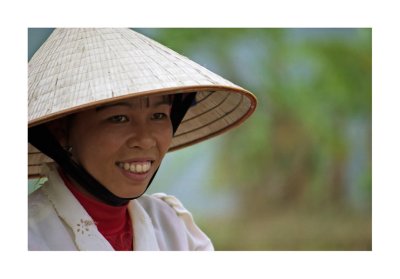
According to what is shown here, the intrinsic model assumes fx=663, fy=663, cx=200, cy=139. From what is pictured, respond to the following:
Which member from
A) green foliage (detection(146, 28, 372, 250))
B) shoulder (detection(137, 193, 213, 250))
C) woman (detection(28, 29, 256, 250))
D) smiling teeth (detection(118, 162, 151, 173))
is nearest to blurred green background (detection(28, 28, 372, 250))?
green foliage (detection(146, 28, 372, 250))

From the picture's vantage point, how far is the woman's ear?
1.88 metres

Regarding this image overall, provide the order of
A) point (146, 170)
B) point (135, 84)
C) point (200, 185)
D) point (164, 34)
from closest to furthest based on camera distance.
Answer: point (135, 84) < point (146, 170) < point (164, 34) < point (200, 185)

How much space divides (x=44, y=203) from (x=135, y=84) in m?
0.41

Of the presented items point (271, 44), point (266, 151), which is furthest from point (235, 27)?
point (266, 151)

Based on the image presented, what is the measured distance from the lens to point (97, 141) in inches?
70.3

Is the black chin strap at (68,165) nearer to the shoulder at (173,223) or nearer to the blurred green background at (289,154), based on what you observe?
the shoulder at (173,223)

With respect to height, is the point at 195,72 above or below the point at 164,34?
below

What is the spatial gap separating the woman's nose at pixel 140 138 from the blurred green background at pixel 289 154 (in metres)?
0.62

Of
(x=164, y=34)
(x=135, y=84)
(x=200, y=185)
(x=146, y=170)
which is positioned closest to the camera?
(x=135, y=84)

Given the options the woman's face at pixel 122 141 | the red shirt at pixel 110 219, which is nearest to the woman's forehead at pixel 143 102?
the woman's face at pixel 122 141

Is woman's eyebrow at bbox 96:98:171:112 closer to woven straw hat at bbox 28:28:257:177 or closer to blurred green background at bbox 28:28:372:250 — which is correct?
woven straw hat at bbox 28:28:257:177

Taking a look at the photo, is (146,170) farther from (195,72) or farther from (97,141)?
(195,72)

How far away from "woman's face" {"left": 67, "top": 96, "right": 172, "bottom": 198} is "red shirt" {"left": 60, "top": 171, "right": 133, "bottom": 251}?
0.06 m

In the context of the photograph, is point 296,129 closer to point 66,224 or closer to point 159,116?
point 159,116
